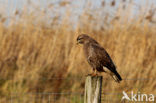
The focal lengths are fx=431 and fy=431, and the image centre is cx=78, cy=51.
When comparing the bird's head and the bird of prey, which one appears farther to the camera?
the bird's head

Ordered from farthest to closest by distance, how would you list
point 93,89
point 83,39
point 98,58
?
point 83,39
point 98,58
point 93,89

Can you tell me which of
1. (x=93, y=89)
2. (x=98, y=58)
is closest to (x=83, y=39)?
(x=98, y=58)

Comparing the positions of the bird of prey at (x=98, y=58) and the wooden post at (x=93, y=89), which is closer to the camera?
the wooden post at (x=93, y=89)

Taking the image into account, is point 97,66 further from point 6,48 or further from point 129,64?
point 6,48

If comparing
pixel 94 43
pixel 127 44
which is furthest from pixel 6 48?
pixel 94 43

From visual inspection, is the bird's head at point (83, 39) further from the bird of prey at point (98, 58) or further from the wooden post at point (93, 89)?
the wooden post at point (93, 89)

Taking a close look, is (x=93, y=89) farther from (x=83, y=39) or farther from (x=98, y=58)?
(x=83, y=39)

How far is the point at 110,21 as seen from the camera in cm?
757

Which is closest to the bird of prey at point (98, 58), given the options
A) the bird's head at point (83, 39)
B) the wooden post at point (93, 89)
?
the bird's head at point (83, 39)

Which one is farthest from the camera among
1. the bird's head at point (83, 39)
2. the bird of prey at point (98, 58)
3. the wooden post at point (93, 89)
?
the bird's head at point (83, 39)

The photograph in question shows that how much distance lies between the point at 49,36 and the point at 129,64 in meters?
1.54

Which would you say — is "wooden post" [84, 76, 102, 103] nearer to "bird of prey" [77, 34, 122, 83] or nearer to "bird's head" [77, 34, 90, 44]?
"bird of prey" [77, 34, 122, 83]

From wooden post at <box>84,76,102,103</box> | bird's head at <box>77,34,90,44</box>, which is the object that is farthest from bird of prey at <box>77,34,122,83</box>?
wooden post at <box>84,76,102,103</box>

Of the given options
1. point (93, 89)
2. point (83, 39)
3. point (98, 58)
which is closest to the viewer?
point (93, 89)
